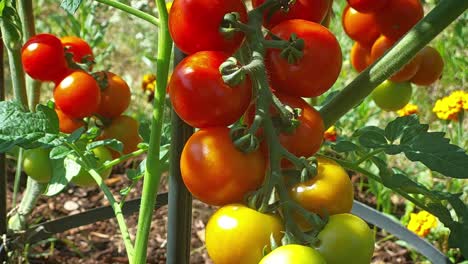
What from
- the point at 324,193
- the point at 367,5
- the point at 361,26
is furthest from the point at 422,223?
the point at 324,193

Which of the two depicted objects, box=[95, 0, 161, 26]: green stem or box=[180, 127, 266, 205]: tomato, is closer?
box=[180, 127, 266, 205]: tomato

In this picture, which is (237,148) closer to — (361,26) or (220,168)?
(220,168)

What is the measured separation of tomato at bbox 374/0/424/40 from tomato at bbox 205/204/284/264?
1.59ft

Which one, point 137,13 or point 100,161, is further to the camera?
point 100,161

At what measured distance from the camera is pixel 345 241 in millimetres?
596

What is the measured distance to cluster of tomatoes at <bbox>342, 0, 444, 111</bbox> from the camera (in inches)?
38.1

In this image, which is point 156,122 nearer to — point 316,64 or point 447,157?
point 316,64

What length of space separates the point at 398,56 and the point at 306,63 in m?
0.14

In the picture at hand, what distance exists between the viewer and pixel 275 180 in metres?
0.59

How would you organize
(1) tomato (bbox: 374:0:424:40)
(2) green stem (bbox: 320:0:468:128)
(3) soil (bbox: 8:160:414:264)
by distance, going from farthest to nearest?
(3) soil (bbox: 8:160:414:264) → (1) tomato (bbox: 374:0:424:40) → (2) green stem (bbox: 320:0:468:128)

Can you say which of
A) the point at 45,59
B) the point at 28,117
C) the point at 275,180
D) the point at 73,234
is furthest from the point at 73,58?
the point at 73,234

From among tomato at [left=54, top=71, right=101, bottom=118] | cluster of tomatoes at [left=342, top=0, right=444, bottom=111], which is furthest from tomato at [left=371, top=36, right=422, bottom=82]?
tomato at [left=54, top=71, right=101, bottom=118]

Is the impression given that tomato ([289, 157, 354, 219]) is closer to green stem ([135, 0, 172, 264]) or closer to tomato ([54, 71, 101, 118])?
green stem ([135, 0, 172, 264])

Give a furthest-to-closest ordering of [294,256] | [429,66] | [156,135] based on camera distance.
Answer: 1. [429,66]
2. [156,135]
3. [294,256]
